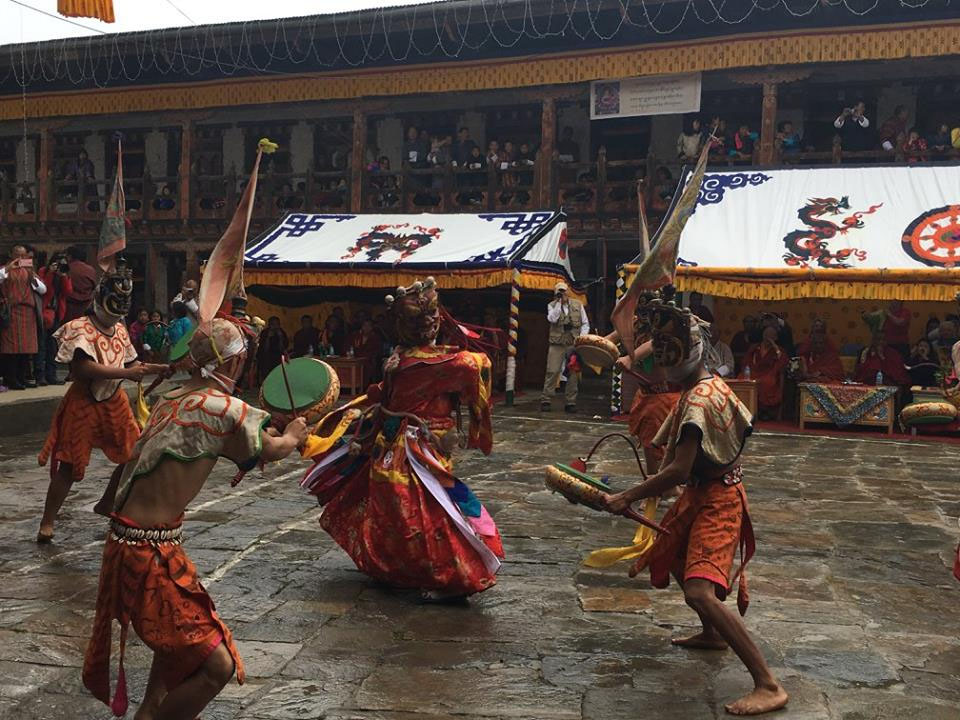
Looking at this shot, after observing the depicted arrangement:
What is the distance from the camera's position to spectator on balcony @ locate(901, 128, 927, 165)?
49.0 ft

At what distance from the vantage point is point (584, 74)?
57.2 ft

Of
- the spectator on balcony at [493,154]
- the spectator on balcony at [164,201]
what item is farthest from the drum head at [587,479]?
the spectator on balcony at [164,201]

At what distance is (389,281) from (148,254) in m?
8.26

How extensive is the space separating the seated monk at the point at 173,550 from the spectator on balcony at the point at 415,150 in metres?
16.1

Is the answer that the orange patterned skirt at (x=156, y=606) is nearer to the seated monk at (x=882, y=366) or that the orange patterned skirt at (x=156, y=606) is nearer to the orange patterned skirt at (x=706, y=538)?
the orange patterned skirt at (x=706, y=538)

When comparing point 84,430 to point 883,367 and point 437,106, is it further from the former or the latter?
point 437,106

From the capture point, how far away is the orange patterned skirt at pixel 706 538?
3914mm

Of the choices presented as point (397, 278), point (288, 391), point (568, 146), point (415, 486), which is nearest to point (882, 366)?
point (397, 278)

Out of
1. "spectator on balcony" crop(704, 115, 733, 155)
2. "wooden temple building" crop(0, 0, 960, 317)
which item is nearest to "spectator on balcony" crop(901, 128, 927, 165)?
"wooden temple building" crop(0, 0, 960, 317)

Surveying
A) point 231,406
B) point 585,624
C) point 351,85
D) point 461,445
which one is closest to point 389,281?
point 351,85

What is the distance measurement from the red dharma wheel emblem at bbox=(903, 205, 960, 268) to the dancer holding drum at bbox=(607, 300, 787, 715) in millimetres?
9189

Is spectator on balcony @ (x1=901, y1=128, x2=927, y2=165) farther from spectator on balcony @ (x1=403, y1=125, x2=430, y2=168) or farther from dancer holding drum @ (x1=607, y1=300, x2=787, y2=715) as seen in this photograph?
dancer holding drum @ (x1=607, y1=300, x2=787, y2=715)

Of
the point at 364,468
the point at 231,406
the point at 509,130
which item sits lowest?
the point at 364,468

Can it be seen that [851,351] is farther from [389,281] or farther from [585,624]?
[585,624]
